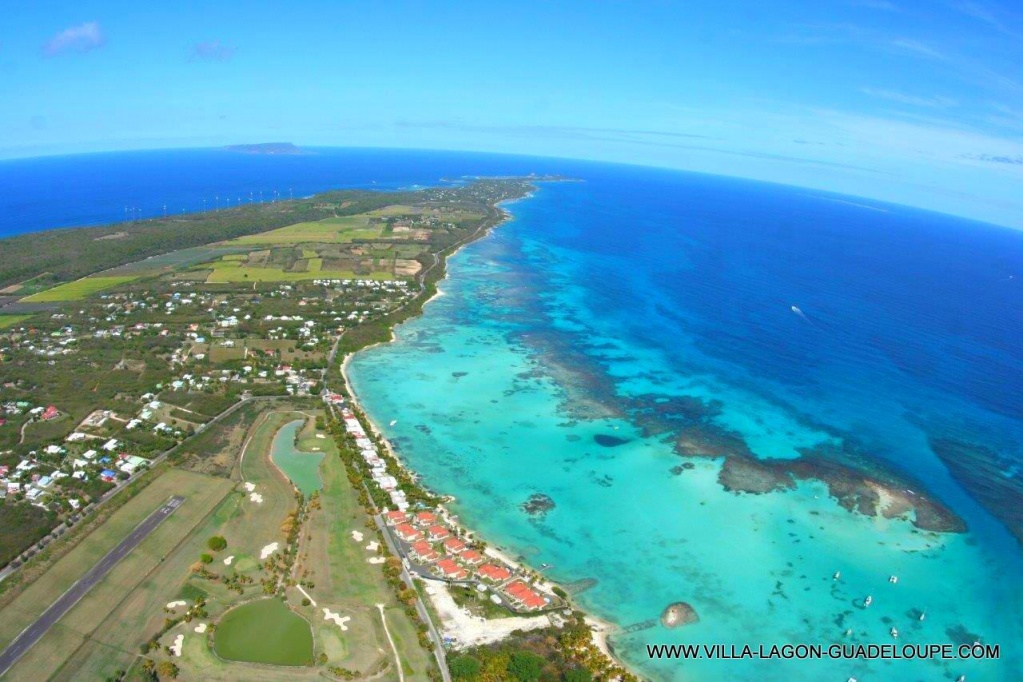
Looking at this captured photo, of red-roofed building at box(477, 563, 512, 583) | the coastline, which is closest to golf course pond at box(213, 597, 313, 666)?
red-roofed building at box(477, 563, 512, 583)

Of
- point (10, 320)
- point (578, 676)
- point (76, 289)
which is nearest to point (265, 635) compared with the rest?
point (578, 676)

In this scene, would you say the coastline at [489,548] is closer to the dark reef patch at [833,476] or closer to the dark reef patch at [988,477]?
the dark reef patch at [833,476]

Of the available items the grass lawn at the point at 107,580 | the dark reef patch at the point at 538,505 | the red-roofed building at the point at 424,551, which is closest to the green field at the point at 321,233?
the grass lawn at the point at 107,580

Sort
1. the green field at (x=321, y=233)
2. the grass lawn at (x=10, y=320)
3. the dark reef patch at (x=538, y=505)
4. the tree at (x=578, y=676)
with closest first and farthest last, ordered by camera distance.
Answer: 1. the tree at (x=578, y=676)
2. the dark reef patch at (x=538, y=505)
3. the grass lawn at (x=10, y=320)
4. the green field at (x=321, y=233)

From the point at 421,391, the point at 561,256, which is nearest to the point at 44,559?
the point at 421,391

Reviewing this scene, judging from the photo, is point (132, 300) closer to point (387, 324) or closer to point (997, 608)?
point (387, 324)

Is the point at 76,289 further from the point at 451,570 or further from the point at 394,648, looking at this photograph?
the point at 394,648
